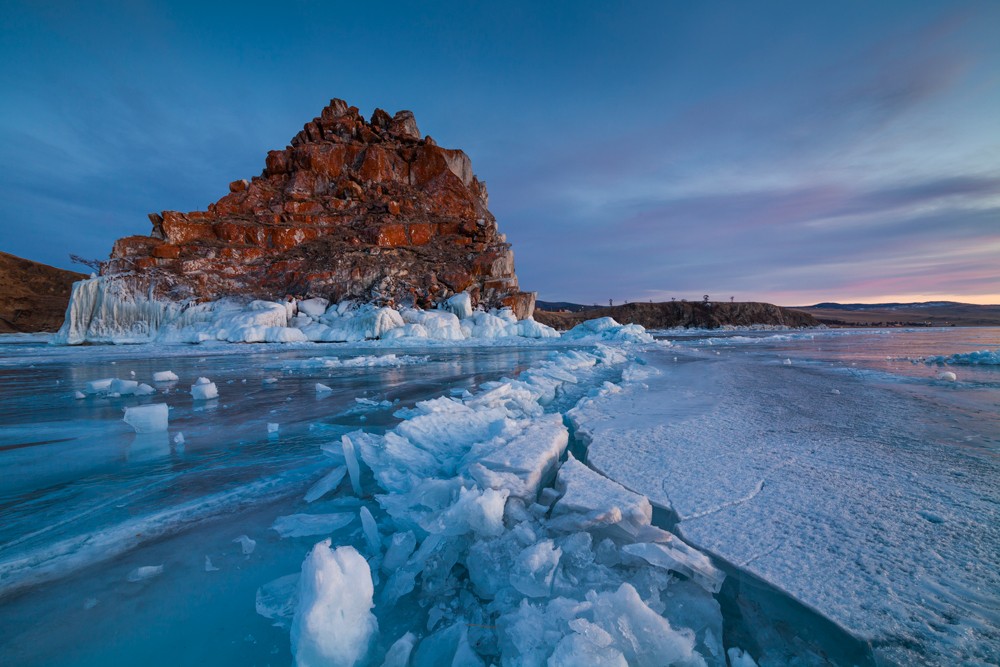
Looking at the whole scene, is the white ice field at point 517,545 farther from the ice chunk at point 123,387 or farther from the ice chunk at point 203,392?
the ice chunk at point 123,387

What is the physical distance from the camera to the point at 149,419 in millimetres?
3240

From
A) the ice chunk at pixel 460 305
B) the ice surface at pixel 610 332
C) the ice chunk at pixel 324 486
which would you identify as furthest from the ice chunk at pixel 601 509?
the ice chunk at pixel 460 305

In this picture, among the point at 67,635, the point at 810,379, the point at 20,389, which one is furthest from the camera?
the point at 20,389

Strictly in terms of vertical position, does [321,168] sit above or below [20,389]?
above

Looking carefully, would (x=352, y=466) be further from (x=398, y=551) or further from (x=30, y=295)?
(x=30, y=295)

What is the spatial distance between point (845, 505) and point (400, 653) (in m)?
1.62

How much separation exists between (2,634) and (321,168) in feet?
123

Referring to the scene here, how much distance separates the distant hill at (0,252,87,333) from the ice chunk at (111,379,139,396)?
153ft

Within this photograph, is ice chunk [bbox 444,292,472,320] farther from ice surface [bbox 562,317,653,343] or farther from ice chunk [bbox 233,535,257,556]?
ice chunk [bbox 233,535,257,556]

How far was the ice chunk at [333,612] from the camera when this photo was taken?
94cm

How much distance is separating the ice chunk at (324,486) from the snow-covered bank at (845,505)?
1.35 metres

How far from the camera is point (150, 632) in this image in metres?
1.07

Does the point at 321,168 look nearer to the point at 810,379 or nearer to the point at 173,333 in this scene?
the point at 173,333

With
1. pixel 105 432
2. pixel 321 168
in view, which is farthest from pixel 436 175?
pixel 105 432
